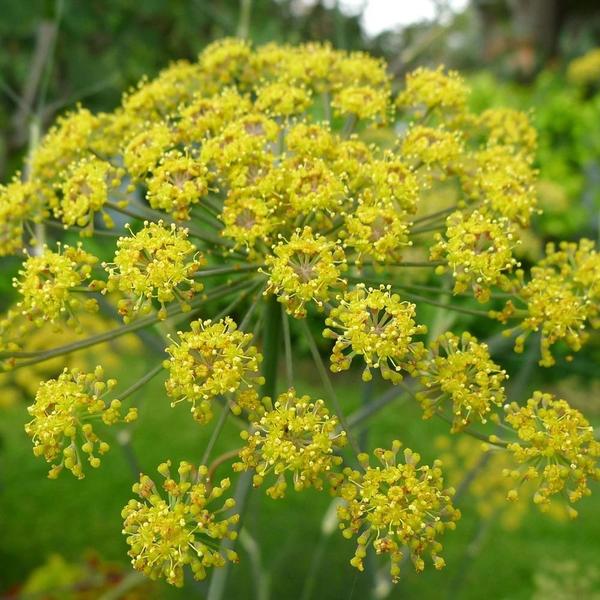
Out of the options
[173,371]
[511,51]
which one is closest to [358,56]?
[173,371]

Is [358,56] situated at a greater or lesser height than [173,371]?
greater

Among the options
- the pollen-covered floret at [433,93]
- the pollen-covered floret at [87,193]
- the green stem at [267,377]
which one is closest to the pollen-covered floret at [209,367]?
the green stem at [267,377]

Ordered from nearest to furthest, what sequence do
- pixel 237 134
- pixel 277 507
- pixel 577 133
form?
pixel 237 134, pixel 277 507, pixel 577 133

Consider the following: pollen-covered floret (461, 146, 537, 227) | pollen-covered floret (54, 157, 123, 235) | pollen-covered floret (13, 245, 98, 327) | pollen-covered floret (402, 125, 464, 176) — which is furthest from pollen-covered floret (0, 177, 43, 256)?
pollen-covered floret (461, 146, 537, 227)

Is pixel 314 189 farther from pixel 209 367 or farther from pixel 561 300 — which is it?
pixel 561 300

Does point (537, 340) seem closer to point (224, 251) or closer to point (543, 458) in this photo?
point (543, 458)

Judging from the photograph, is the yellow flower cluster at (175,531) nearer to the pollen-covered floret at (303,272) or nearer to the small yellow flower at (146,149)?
the pollen-covered floret at (303,272)

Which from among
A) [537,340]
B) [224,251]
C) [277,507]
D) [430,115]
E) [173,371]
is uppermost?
[430,115]
